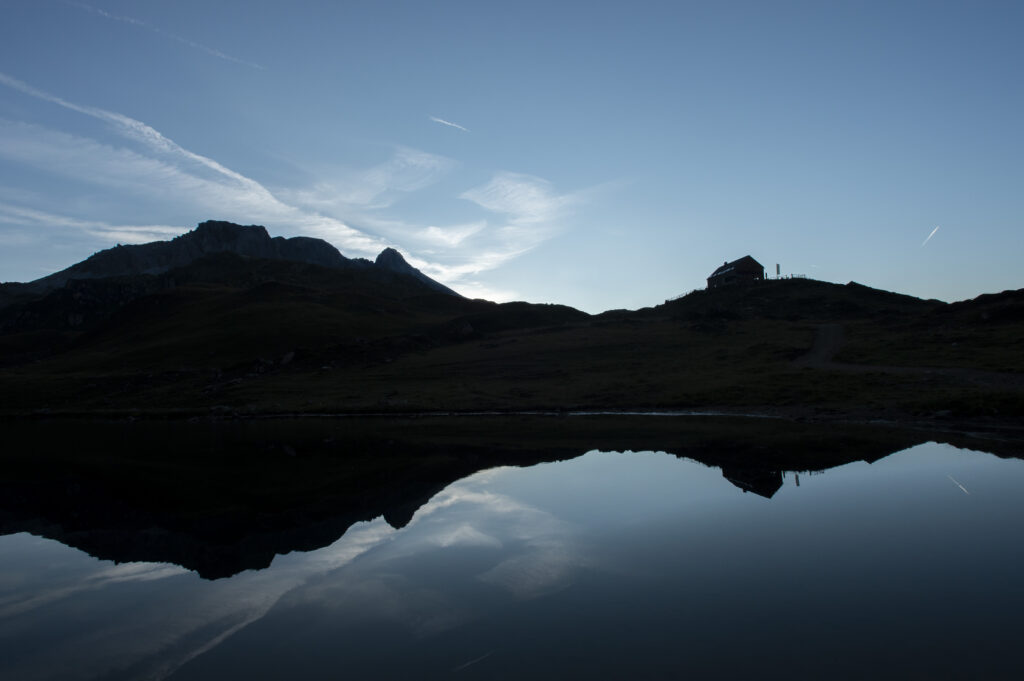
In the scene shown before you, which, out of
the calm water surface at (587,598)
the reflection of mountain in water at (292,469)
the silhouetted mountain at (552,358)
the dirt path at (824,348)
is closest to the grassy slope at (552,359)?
the silhouetted mountain at (552,358)

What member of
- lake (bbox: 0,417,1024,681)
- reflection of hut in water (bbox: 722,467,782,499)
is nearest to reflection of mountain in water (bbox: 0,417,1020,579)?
reflection of hut in water (bbox: 722,467,782,499)

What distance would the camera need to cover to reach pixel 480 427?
43656 millimetres

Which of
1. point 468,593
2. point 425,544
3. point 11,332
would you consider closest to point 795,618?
point 468,593

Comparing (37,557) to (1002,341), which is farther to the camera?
(1002,341)

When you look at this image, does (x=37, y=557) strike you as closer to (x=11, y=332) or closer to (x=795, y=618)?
(x=795, y=618)

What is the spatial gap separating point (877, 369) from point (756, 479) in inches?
1525

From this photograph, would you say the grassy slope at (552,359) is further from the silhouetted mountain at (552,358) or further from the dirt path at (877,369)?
the dirt path at (877,369)

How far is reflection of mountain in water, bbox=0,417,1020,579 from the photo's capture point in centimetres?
1875

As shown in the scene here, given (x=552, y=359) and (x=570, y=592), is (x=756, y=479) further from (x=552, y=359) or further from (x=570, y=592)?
(x=552, y=359)

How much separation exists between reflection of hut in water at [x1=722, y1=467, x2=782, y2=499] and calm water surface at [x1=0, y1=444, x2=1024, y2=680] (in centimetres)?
94

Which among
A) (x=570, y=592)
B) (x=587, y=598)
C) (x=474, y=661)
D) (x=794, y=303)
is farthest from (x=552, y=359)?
(x=474, y=661)

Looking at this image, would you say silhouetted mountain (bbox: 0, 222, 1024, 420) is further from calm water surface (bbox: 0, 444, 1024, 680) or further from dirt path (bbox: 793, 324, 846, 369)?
calm water surface (bbox: 0, 444, 1024, 680)

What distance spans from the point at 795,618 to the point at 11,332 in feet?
633

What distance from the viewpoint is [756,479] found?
885 inches
